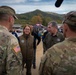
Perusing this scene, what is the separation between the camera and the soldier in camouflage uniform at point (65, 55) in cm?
258

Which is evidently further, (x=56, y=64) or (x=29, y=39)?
(x=29, y=39)

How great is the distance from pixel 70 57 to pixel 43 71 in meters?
0.33

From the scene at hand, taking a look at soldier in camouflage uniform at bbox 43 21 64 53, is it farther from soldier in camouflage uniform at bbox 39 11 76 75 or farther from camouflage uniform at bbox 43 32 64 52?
soldier in camouflage uniform at bbox 39 11 76 75

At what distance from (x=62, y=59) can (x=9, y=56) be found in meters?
0.75

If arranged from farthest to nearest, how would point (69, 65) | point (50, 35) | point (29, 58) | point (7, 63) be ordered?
1. point (29, 58)
2. point (50, 35)
3. point (7, 63)
4. point (69, 65)

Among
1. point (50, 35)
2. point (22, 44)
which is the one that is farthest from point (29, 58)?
point (50, 35)

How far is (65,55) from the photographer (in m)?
2.60

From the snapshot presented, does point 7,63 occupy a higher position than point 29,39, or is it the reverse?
point 7,63

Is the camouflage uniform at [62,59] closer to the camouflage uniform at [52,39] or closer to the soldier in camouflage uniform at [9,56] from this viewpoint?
→ the soldier in camouflage uniform at [9,56]

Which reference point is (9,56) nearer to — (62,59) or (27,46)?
(62,59)

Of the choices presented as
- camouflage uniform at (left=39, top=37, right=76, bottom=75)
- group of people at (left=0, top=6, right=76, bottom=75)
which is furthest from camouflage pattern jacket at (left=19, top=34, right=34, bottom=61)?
camouflage uniform at (left=39, top=37, right=76, bottom=75)

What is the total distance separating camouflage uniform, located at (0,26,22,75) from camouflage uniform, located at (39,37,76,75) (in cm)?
55

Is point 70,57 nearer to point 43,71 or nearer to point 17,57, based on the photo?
point 43,71

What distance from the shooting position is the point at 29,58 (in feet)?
23.8
